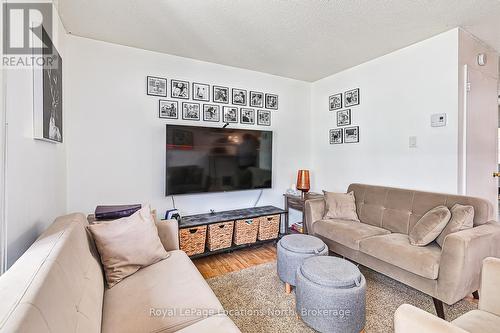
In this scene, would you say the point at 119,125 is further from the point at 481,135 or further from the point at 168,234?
the point at 481,135

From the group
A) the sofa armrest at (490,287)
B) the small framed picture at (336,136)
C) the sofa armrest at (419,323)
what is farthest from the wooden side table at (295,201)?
the sofa armrest at (419,323)

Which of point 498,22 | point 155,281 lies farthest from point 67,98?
point 498,22

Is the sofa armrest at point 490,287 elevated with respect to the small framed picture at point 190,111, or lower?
lower

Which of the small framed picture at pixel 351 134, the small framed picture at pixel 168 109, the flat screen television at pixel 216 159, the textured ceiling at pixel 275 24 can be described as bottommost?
the flat screen television at pixel 216 159

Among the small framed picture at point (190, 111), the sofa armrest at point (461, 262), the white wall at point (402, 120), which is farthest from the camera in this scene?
the small framed picture at point (190, 111)

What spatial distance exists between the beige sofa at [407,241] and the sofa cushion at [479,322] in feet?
1.71

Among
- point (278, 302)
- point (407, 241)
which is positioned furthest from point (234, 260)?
point (407, 241)

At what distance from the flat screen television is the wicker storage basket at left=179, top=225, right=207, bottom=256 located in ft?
1.47

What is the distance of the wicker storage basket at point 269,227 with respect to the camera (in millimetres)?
3129

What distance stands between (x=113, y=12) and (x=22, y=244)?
75.6 inches

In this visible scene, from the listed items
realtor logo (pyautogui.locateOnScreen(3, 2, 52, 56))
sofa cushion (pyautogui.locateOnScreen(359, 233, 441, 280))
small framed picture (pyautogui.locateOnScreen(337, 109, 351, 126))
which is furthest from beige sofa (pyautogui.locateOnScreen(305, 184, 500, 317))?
realtor logo (pyautogui.locateOnScreen(3, 2, 52, 56))

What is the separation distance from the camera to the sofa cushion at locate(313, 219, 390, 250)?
2.32 metres

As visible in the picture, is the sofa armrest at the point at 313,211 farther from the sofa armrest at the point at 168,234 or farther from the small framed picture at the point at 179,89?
the small framed picture at the point at 179,89

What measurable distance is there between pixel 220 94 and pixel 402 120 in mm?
2249
